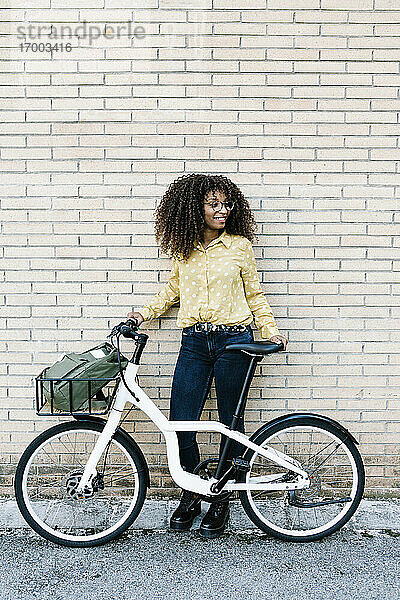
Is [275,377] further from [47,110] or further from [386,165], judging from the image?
[47,110]

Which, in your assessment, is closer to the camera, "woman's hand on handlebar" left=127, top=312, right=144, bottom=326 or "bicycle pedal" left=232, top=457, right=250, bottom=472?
"bicycle pedal" left=232, top=457, right=250, bottom=472

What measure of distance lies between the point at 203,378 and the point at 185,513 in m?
0.81

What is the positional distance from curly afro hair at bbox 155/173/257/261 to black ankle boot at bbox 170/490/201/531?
56.2 inches

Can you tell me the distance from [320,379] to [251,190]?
1.28 m

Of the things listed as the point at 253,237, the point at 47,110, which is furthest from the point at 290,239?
the point at 47,110

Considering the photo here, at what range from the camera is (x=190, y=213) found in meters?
3.75

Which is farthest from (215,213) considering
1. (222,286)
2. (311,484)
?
(311,484)

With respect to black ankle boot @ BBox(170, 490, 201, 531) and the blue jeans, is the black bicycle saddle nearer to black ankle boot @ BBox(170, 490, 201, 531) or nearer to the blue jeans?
the blue jeans

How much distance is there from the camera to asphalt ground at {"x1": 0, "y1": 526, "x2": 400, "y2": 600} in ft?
11.1

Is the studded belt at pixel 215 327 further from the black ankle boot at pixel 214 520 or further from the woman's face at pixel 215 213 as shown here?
the black ankle boot at pixel 214 520

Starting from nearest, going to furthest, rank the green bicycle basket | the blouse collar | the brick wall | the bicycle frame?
the green bicycle basket < the bicycle frame < the blouse collar < the brick wall

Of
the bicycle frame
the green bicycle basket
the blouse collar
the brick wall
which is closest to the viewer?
the green bicycle basket

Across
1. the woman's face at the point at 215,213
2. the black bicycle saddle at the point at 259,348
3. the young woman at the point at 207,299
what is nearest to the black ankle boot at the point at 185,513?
the young woman at the point at 207,299

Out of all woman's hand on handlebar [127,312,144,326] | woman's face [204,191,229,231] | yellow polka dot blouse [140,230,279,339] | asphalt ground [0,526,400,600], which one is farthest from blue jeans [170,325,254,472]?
woman's face [204,191,229,231]
